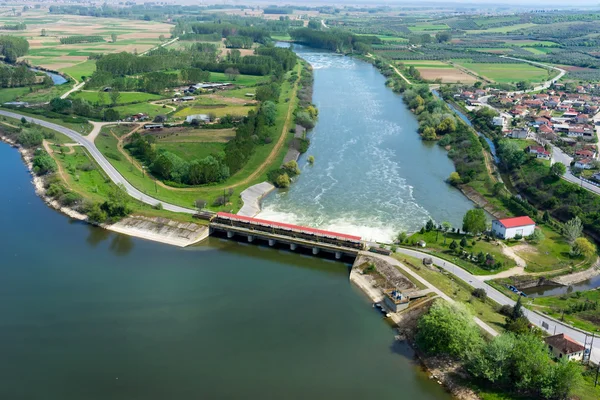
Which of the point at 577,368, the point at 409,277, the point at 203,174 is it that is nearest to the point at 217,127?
the point at 203,174

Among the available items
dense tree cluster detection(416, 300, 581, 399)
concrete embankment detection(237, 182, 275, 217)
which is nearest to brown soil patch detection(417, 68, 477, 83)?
concrete embankment detection(237, 182, 275, 217)

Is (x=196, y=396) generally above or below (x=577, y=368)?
below

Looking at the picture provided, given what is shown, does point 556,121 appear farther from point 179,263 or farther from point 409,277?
point 179,263

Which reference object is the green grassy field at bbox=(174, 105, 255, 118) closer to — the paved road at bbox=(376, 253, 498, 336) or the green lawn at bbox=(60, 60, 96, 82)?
the green lawn at bbox=(60, 60, 96, 82)

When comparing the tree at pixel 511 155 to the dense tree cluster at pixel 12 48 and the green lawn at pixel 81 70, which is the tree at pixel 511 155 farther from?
the dense tree cluster at pixel 12 48

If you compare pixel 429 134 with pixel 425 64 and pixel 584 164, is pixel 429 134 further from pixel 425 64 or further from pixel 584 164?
pixel 425 64
